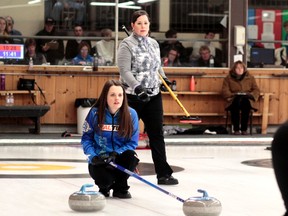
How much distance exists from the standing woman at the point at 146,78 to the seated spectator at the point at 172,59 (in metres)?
10.3

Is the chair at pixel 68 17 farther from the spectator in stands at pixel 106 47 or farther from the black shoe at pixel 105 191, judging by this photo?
the black shoe at pixel 105 191

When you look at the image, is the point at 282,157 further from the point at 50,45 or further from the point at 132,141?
the point at 50,45

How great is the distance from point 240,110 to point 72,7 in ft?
13.8

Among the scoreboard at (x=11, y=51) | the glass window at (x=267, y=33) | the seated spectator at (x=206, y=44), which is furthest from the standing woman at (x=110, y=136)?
the glass window at (x=267, y=33)

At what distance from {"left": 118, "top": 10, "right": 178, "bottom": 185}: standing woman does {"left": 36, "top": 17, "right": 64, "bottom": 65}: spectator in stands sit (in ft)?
32.2

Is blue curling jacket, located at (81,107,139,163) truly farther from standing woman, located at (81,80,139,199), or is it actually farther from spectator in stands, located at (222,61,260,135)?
spectator in stands, located at (222,61,260,135)

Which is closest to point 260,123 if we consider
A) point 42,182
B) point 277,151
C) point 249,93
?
point 249,93

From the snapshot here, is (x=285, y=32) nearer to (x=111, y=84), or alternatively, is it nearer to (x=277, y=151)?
(x=111, y=84)

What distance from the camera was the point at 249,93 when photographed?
19453mm

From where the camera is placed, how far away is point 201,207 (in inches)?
281

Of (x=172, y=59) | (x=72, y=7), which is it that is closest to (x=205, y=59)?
(x=172, y=59)

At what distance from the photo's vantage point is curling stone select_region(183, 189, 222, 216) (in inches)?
281

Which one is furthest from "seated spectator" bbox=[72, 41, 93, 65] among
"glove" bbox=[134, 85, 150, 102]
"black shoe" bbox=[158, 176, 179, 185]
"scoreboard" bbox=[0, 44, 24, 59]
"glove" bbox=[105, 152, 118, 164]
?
"glove" bbox=[105, 152, 118, 164]

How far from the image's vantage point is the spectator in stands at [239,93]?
19.3 m
